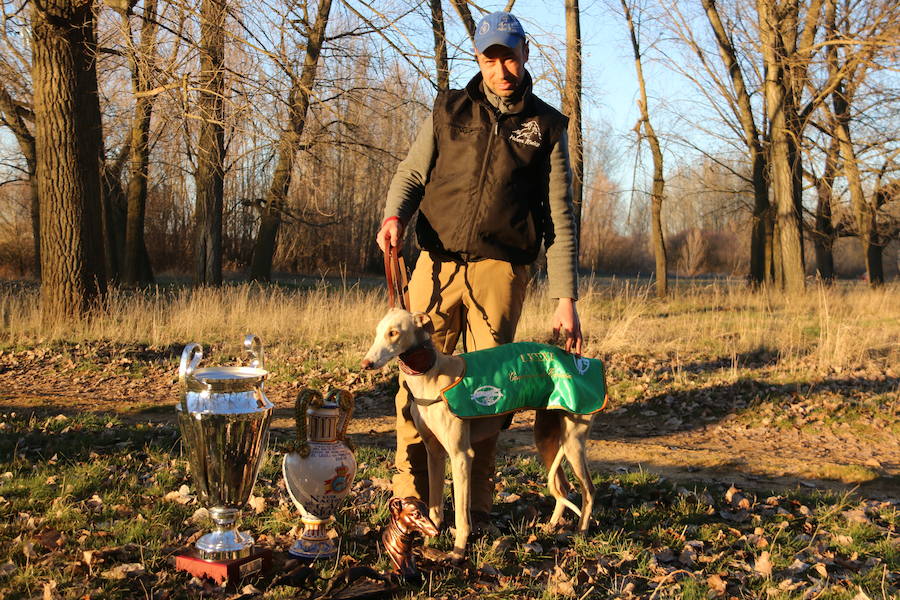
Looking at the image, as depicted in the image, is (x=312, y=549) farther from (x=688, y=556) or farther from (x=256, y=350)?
Result: (x=688, y=556)

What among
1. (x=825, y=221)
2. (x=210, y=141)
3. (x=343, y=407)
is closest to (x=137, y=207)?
(x=210, y=141)

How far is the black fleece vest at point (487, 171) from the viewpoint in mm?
3980

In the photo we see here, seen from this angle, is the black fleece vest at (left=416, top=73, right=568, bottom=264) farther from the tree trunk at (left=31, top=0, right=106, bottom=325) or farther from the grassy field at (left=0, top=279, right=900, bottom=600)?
the tree trunk at (left=31, top=0, right=106, bottom=325)

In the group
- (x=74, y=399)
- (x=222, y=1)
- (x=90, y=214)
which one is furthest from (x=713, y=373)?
(x=90, y=214)

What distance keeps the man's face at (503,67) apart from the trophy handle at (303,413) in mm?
1900

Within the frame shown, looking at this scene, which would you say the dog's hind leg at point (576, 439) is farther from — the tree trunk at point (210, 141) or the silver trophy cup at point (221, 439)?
the tree trunk at point (210, 141)

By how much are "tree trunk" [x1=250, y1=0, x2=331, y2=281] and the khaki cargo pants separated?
25.8ft

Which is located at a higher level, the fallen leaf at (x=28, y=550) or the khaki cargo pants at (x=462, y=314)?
the khaki cargo pants at (x=462, y=314)

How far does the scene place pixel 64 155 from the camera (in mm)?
10664

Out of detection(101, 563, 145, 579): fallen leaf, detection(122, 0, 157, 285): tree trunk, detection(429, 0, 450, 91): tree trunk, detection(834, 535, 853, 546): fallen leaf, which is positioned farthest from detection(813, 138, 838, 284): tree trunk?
detection(101, 563, 145, 579): fallen leaf

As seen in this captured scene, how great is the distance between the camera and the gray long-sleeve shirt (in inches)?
163

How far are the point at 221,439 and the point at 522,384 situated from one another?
4.88 ft

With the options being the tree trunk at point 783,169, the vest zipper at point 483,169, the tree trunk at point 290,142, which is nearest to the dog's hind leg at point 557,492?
the vest zipper at point 483,169

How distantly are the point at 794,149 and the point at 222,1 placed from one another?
50.2ft
